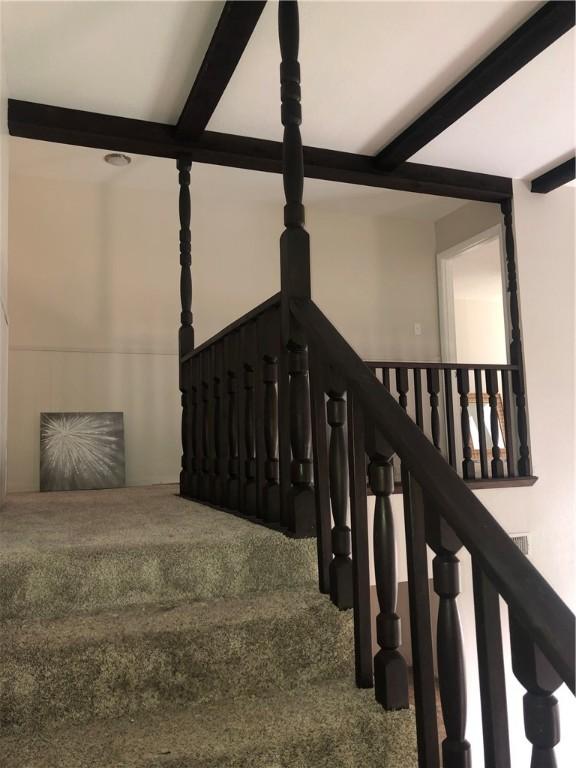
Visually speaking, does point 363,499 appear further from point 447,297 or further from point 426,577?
point 447,297

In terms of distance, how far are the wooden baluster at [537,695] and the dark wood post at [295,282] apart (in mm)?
1005

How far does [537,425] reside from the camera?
16.3 feet

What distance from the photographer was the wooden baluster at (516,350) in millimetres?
4875

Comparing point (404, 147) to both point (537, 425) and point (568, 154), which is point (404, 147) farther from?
point (537, 425)

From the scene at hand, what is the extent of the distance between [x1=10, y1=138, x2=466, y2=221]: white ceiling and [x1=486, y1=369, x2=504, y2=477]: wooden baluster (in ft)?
5.91

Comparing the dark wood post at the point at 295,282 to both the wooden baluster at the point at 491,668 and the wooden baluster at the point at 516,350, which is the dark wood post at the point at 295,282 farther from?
the wooden baluster at the point at 516,350

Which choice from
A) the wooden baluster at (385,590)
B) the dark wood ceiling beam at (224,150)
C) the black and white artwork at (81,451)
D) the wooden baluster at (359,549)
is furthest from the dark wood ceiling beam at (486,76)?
the black and white artwork at (81,451)

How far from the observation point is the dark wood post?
1.98 m

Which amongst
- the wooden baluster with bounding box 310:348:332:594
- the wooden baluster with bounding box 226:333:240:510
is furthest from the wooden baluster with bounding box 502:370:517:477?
the wooden baluster with bounding box 310:348:332:594

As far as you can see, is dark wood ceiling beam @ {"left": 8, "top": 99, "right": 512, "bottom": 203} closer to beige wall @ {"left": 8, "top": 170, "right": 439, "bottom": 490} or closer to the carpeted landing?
beige wall @ {"left": 8, "top": 170, "right": 439, "bottom": 490}

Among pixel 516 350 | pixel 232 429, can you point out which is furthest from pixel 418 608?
pixel 516 350

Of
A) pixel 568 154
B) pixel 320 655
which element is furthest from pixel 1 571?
pixel 568 154

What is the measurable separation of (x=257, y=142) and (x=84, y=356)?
207 centimetres

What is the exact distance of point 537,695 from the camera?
1024mm
